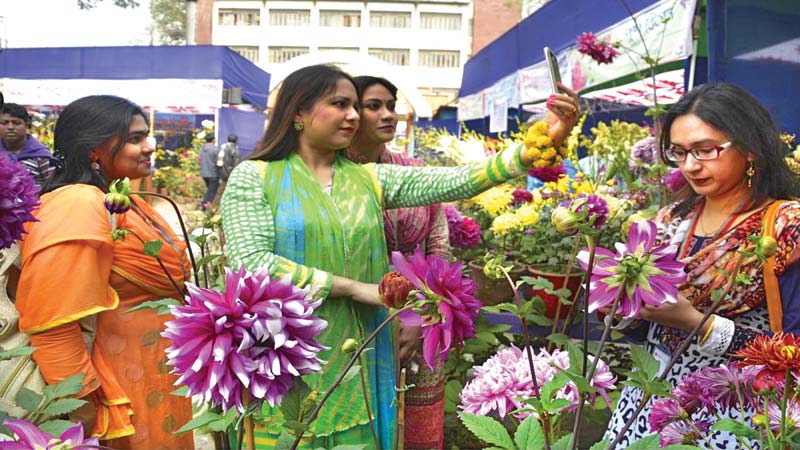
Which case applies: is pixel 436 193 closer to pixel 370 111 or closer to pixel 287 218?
pixel 287 218

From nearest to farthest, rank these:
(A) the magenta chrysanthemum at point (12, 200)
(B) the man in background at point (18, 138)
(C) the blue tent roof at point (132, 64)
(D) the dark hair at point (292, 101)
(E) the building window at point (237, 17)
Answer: (A) the magenta chrysanthemum at point (12, 200), (D) the dark hair at point (292, 101), (B) the man in background at point (18, 138), (C) the blue tent roof at point (132, 64), (E) the building window at point (237, 17)

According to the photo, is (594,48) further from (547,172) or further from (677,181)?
(547,172)

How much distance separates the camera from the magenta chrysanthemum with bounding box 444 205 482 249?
8.86ft

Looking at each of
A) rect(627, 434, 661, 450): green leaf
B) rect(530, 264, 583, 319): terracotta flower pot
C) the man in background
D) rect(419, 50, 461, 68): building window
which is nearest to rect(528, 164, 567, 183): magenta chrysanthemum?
rect(530, 264, 583, 319): terracotta flower pot

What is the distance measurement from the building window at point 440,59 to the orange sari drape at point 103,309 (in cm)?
4815

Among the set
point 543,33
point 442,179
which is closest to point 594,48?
point 442,179

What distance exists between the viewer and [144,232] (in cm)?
174

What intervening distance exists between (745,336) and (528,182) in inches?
210

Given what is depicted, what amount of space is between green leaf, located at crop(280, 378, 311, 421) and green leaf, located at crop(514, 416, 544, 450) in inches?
8.9

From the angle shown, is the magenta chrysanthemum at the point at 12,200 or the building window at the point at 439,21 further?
the building window at the point at 439,21

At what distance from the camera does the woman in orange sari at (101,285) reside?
5.01 feet

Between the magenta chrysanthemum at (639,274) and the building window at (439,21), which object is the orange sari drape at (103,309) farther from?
the building window at (439,21)

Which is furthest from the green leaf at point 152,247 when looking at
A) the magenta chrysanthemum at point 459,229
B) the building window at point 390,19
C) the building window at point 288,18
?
the building window at point 288,18

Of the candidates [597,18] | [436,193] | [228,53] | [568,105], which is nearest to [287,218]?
[436,193]
